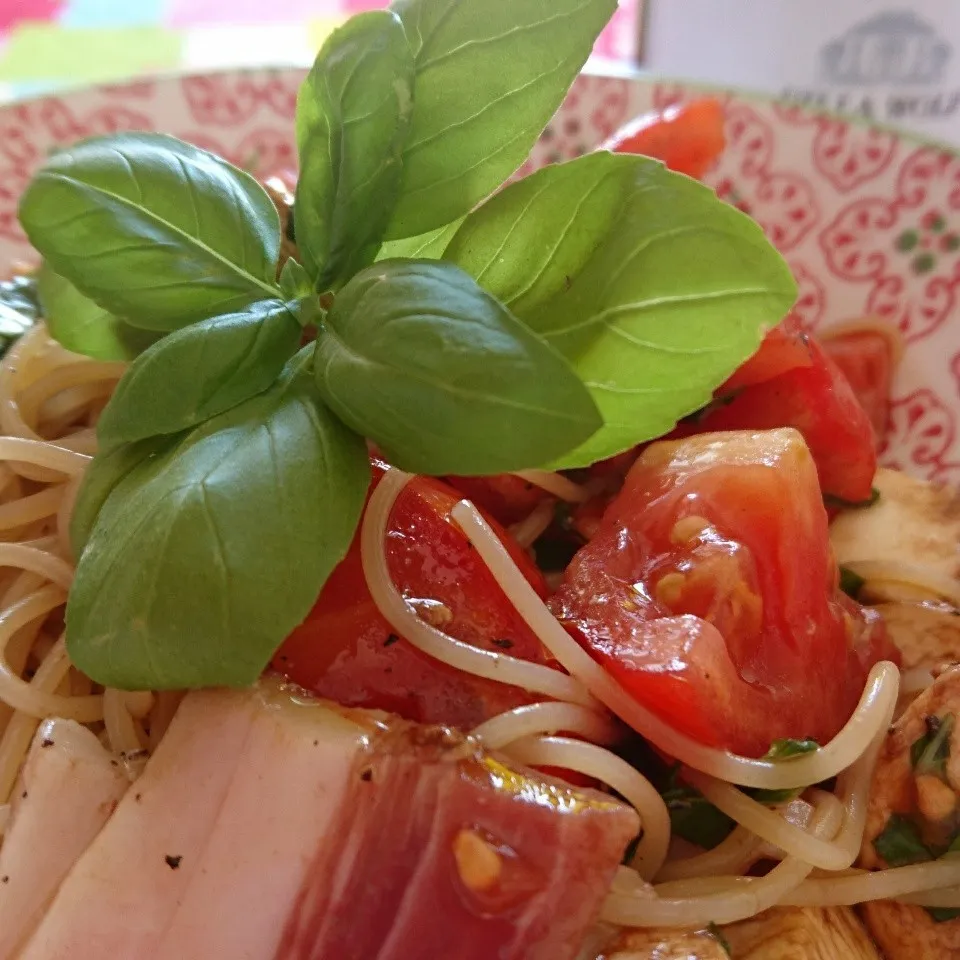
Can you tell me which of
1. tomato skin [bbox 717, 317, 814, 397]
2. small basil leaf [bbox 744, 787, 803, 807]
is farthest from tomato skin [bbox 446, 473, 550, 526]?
small basil leaf [bbox 744, 787, 803, 807]

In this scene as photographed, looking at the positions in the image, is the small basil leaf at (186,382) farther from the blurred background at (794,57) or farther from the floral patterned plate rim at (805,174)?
the blurred background at (794,57)

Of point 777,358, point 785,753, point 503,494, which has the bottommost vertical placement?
point 785,753

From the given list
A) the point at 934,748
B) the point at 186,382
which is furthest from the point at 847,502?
the point at 186,382

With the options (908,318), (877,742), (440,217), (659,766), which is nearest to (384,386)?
(440,217)

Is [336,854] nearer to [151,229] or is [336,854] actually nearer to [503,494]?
[503,494]

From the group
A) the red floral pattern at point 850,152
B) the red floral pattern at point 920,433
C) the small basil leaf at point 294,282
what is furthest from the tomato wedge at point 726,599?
the red floral pattern at point 850,152

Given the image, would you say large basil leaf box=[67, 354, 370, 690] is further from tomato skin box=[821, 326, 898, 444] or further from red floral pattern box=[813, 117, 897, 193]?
red floral pattern box=[813, 117, 897, 193]

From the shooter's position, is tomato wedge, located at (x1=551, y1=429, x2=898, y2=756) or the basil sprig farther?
tomato wedge, located at (x1=551, y1=429, x2=898, y2=756)
